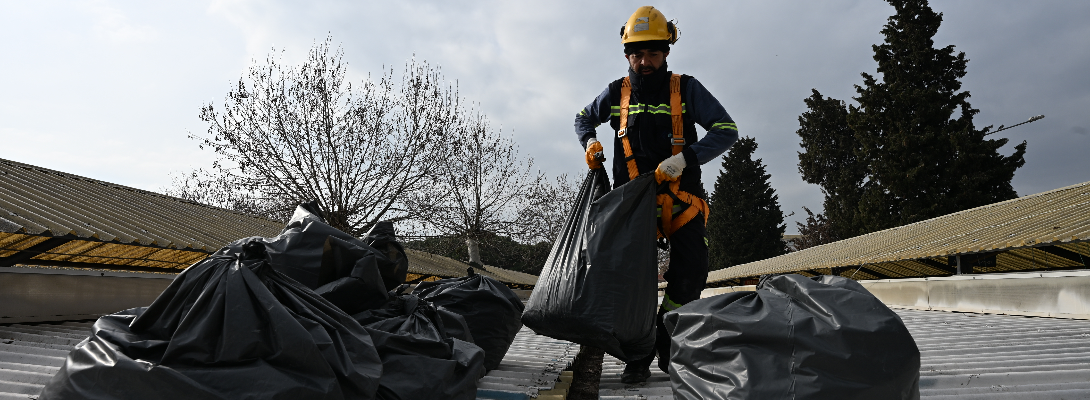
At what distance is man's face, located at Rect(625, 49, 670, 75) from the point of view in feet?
9.78

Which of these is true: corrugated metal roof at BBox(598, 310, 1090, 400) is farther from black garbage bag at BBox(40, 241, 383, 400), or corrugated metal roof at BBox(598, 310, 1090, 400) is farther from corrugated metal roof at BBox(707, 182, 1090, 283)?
black garbage bag at BBox(40, 241, 383, 400)

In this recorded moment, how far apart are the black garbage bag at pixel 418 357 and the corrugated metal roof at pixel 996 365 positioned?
59 cm

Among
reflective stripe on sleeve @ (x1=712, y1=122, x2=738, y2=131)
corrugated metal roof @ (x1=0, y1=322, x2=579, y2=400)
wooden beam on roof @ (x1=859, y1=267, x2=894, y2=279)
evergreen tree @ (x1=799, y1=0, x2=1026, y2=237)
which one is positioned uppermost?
evergreen tree @ (x1=799, y1=0, x2=1026, y2=237)

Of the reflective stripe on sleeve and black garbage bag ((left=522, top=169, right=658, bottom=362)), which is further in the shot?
the reflective stripe on sleeve

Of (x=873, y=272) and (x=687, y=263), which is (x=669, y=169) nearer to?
(x=687, y=263)

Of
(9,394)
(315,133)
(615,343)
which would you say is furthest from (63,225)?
(315,133)

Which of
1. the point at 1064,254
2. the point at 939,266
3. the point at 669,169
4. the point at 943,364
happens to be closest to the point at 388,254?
the point at 669,169

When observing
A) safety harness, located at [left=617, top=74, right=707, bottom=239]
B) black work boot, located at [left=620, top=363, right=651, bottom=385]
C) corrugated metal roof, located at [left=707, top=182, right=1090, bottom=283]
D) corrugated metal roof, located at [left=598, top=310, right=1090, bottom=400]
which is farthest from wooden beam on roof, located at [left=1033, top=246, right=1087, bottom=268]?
black work boot, located at [left=620, top=363, right=651, bottom=385]

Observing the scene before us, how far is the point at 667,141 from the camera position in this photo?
2.99 metres

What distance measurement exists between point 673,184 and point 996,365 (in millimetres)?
1640

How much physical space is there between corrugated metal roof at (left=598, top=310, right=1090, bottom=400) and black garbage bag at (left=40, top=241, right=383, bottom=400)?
1.15 meters

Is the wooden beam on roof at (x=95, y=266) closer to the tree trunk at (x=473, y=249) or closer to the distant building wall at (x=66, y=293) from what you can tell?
the distant building wall at (x=66, y=293)

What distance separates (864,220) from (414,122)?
1564 centimetres

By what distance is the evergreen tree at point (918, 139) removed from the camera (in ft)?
61.0
